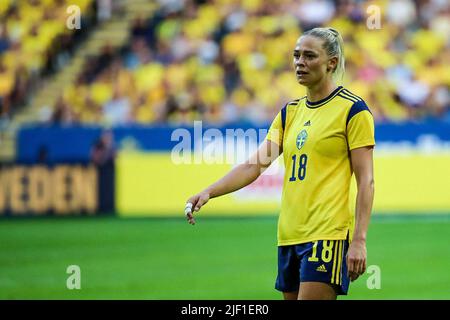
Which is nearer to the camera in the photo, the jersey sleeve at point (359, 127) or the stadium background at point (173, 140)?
the jersey sleeve at point (359, 127)

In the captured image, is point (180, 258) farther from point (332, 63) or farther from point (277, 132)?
point (332, 63)

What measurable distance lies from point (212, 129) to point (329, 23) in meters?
4.78

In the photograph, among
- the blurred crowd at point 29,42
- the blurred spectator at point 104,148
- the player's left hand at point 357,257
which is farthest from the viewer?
the blurred crowd at point 29,42

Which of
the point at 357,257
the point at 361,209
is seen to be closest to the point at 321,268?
the point at 357,257

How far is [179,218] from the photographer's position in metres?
18.3

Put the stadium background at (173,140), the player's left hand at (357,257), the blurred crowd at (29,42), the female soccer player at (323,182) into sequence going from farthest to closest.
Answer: the blurred crowd at (29,42)
the stadium background at (173,140)
the female soccer player at (323,182)
the player's left hand at (357,257)

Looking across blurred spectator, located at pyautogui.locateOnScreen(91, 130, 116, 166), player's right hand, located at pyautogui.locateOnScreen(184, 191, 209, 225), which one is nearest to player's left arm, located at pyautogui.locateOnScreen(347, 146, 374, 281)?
player's right hand, located at pyautogui.locateOnScreen(184, 191, 209, 225)

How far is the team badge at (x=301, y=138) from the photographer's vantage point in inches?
220

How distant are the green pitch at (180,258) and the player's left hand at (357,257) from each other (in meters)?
4.89

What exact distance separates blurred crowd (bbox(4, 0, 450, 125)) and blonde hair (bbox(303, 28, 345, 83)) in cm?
1425

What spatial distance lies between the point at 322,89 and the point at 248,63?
16.6 m

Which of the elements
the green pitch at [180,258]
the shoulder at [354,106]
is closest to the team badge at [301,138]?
the shoulder at [354,106]

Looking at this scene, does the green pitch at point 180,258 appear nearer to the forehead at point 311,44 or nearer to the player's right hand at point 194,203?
the player's right hand at point 194,203
